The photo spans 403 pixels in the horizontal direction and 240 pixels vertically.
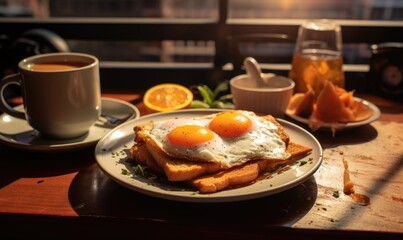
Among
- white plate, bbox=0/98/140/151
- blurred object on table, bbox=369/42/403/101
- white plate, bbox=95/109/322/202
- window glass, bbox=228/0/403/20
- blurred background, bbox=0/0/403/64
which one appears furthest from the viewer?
window glass, bbox=228/0/403/20

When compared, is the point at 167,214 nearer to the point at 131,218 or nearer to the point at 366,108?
the point at 131,218

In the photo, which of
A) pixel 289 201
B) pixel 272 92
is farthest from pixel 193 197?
pixel 272 92

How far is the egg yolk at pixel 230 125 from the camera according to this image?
3.59 ft

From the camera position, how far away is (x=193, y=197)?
A: 88 centimetres

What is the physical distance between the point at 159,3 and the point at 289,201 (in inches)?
719

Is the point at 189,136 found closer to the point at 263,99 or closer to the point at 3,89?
the point at 263,99

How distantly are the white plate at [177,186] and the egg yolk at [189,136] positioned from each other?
115mm

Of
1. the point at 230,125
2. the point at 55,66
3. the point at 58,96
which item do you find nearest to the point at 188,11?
the point at 55,66

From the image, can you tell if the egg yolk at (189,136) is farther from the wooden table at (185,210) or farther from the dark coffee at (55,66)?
the dark coffee at (55,66)

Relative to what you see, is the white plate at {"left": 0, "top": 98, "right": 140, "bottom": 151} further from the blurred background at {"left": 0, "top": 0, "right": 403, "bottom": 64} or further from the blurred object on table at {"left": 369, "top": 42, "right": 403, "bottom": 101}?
the blurred background at {"left": 0, "top": 0, "right": 403, "bottom": 64}

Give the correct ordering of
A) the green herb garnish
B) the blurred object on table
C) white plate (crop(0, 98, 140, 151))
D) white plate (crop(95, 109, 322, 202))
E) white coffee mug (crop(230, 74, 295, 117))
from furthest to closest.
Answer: the blurred object on table
the green herb garnish
white coffee mug (crop(230, 74, 295, 117))
white plate (crop(0, 98, 140, 151))
white plate (crop(95, 109, 322, 202))

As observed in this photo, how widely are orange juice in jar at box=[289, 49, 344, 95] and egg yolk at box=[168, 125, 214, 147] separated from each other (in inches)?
28.4

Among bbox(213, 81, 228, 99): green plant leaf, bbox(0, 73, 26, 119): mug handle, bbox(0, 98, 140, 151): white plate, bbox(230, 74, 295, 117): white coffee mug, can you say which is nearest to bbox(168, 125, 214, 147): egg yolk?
bbox(0, 98, 140, 151): white plate

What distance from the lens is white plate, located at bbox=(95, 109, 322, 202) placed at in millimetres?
890
